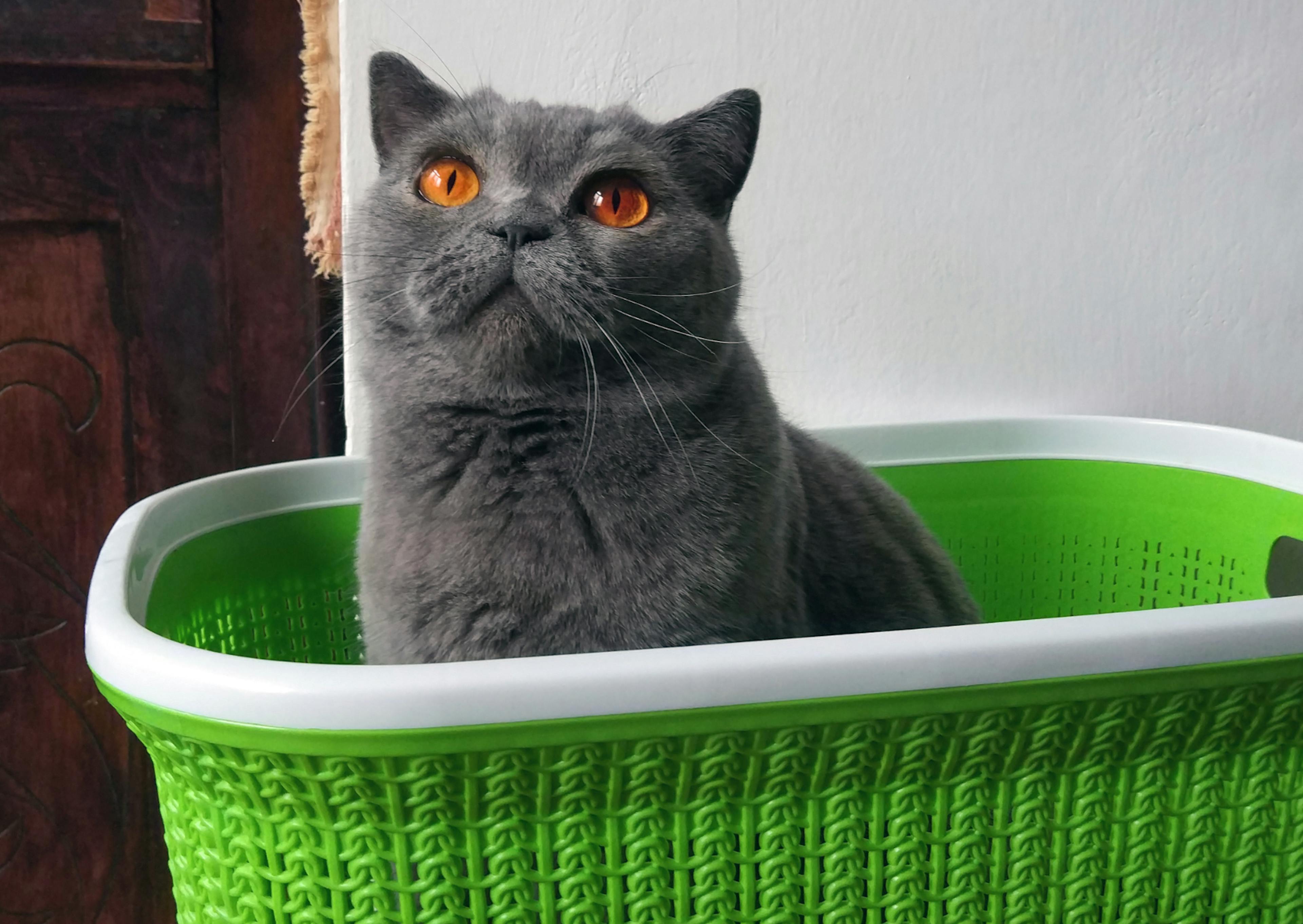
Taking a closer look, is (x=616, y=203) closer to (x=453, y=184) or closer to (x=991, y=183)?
(x=453, y=184)

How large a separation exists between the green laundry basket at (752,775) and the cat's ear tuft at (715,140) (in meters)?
0.37

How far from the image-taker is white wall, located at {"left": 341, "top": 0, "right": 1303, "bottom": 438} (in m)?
1.14

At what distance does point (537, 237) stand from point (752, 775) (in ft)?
1.07

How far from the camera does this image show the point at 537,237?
1.90 ft

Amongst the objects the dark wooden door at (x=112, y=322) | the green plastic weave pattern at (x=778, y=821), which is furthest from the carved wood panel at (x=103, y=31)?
the green plastic weave pattern at (x=778, y=821)

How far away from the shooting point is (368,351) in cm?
68

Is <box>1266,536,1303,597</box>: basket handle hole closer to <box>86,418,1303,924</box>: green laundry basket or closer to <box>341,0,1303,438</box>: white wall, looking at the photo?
<box>341,0,1303,438</box>: white wall

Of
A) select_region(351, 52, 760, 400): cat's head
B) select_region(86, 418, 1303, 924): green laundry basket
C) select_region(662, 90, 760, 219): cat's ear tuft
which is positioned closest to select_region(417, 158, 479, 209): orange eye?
select_region(351, 52, 760, 400): cat's head

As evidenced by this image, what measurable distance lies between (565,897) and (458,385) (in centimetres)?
32

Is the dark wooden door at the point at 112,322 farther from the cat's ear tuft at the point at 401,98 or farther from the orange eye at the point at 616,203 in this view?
the orange eye at the point at 616,203

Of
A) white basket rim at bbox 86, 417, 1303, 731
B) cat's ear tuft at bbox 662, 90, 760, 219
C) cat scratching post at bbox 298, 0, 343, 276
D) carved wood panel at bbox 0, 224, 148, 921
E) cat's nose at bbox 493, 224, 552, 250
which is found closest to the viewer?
white basket rim at bbox 86, 417, 1303, 731

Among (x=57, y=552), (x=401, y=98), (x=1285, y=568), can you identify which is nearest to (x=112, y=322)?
(x=57, y=552)

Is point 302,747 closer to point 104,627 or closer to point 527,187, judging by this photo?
point 104,627

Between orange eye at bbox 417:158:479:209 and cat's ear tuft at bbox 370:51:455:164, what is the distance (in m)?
0.07
